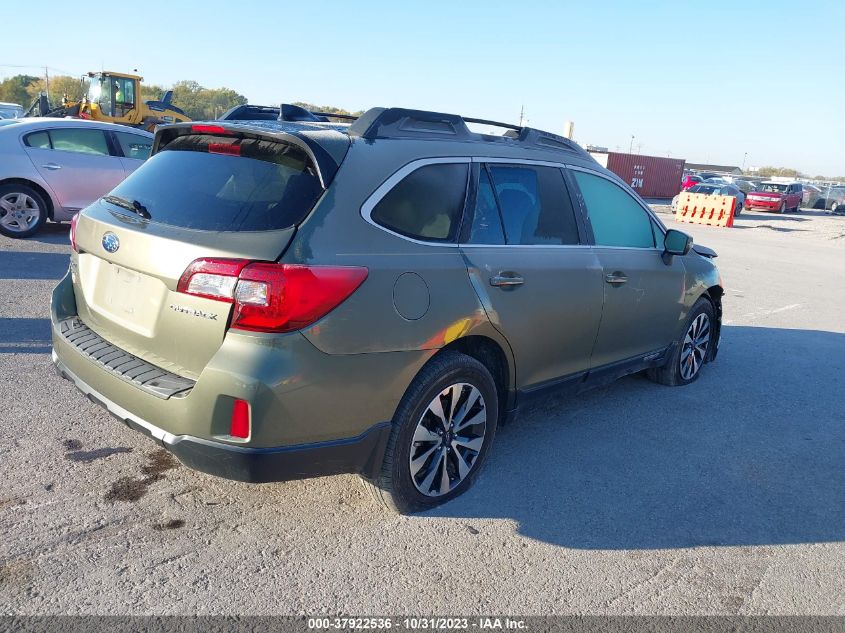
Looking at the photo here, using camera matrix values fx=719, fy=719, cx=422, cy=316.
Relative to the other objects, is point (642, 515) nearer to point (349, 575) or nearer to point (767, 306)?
point (349, 575)

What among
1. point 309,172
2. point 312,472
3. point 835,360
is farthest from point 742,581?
point 835,360

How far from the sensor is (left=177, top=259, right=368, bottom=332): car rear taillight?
2.80 m

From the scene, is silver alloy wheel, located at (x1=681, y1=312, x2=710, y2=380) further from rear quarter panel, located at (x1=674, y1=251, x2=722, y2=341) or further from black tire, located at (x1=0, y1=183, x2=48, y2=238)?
black tire, located at (x1=0, y1=183, x2=48, y2=238)

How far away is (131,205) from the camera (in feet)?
11.3

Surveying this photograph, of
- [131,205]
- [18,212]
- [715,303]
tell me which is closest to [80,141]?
[18,212]

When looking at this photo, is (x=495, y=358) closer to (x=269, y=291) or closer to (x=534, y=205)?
(x=534, y=205)

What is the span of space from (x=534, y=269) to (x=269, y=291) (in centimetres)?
166

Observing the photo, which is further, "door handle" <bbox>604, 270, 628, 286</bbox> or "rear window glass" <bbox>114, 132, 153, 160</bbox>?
"rear window glass" <bbox>114, 132, 153, 160</bbox>

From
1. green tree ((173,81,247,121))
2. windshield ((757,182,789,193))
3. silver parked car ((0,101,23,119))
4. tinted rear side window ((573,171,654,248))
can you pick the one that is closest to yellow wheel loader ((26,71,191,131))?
silver parked car ((0,101,23,119))

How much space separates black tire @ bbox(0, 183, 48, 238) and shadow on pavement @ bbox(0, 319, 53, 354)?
14.4 feet

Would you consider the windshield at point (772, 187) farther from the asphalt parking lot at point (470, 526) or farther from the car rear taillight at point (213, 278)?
the car rear taillight at point (213, 278)

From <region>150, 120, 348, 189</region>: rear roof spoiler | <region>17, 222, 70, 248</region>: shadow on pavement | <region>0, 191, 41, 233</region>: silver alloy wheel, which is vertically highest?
<region>150, 120, 348, 189</region>: rear roof spoiler

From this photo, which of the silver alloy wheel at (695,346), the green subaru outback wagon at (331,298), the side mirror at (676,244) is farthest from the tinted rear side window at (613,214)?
the silver alloy wheel at (695,346)

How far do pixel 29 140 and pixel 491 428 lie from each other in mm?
8568
